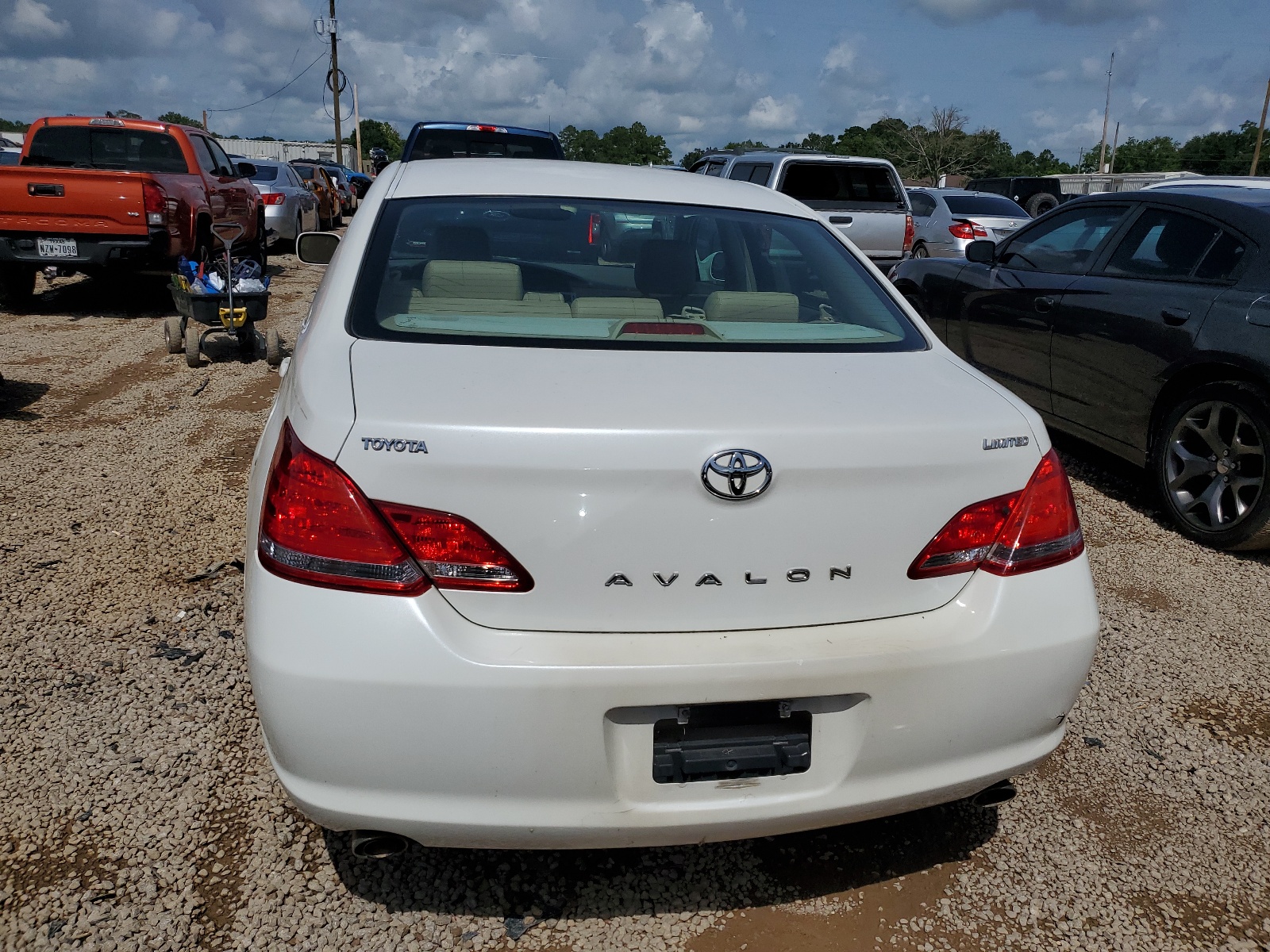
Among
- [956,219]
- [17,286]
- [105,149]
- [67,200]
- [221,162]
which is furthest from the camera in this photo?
→ [956,219]

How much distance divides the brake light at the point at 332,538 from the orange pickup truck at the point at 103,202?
344 inches

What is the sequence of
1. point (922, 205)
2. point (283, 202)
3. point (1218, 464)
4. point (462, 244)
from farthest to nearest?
point (922, 205) < point (283, 202) < point (1218, 464) < point (462, 244)

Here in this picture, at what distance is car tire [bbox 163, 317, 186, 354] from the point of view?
8086 millimetres

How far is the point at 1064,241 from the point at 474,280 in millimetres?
4264

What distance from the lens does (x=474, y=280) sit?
2.70m

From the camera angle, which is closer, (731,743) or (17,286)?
(731,743)

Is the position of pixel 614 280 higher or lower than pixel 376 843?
higher

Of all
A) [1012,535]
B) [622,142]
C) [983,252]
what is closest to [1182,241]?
[983,252]

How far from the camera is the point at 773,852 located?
247 centimetres

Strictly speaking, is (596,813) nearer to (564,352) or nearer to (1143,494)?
(564,352)

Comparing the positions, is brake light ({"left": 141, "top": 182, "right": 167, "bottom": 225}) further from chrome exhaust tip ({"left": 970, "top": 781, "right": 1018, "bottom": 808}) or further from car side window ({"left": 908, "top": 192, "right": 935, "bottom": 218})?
car side window ({"left": 908, "top": 192, "right": 935, "bottom": 218})

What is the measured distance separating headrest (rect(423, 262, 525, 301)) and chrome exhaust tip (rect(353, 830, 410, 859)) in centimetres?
132

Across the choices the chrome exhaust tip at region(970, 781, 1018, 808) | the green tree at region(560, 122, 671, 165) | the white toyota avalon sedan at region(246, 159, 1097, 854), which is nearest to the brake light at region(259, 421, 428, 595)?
the white toyota avalon sedan at region(246, 159, 1097, 854)

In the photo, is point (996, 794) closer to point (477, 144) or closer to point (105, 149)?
point (477, 144)
